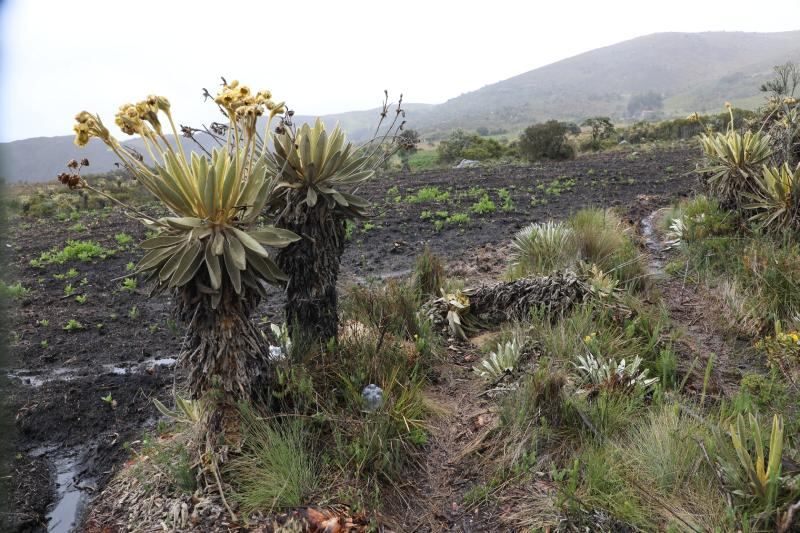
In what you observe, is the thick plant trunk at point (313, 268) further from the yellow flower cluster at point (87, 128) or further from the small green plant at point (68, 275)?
the small green plant at point (68, 275)

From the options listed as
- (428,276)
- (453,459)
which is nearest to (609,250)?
(428,276)

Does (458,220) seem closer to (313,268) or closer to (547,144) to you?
(313,268)

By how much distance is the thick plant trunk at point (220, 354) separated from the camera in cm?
300

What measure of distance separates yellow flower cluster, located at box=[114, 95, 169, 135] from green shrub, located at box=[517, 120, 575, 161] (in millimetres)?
25932

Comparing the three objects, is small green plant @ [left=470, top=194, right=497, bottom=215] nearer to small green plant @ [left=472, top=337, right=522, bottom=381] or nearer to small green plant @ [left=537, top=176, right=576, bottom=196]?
small green plant @ [left=537, top=176, right=576, bottom=196]

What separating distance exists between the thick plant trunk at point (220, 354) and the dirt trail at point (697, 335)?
9.62 feet

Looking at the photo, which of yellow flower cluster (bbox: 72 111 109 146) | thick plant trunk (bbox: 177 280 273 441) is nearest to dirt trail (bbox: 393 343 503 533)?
thick plant trunk (bbox: 177 280 273 441)

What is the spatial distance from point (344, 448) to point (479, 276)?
431cm

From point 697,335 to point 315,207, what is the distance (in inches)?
146

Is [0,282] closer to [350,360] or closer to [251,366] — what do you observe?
[251,366]

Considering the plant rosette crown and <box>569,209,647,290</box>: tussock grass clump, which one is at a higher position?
the plant rosette crown

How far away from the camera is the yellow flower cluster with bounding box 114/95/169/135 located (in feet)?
8.84

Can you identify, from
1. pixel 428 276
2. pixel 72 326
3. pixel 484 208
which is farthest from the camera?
pixel 484 208

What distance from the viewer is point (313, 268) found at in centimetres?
376
